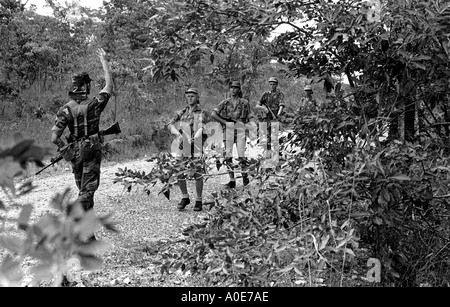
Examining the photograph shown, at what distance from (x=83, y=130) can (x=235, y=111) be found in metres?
3.65

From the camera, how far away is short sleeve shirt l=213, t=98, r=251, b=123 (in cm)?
844

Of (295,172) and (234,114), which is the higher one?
(234,114)

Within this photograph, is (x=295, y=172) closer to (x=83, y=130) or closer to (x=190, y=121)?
(x=83, y=130)

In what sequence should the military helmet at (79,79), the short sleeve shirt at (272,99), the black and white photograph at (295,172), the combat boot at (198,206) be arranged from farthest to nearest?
the short sleeve shirt at (272,99)
the combat boot at (198,206)
the military helmet at (79,79)
the black and white photograph at (295,172)

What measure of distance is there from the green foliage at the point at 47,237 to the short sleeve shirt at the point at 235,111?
7420 mm

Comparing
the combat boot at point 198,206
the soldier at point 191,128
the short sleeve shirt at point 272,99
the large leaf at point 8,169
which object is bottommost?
the combat boot at point 198,206

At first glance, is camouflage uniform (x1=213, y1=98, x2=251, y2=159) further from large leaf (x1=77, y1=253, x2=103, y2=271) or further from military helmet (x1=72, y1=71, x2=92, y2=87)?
large leaf (x1=77, y1=253, x2=103, y2=271)

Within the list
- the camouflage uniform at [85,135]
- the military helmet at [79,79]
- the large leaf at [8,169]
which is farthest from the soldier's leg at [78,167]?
the large leaf at [8,169]

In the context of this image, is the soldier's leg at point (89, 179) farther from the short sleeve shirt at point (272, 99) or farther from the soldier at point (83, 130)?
the short sleeve shirt at point (272, 99)

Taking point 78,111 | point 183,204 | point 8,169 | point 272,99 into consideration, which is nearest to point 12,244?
point 8,169

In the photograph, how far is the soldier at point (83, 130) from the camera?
513cm

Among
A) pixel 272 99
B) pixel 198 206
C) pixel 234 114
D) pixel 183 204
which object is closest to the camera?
pixel 198 206

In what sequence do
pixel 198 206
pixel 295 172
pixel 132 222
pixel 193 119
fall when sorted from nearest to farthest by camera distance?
pixel 295 172 < pixel 132 222 < pixel 193 119 < pixel 198 206

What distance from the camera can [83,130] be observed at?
17.0 feet
